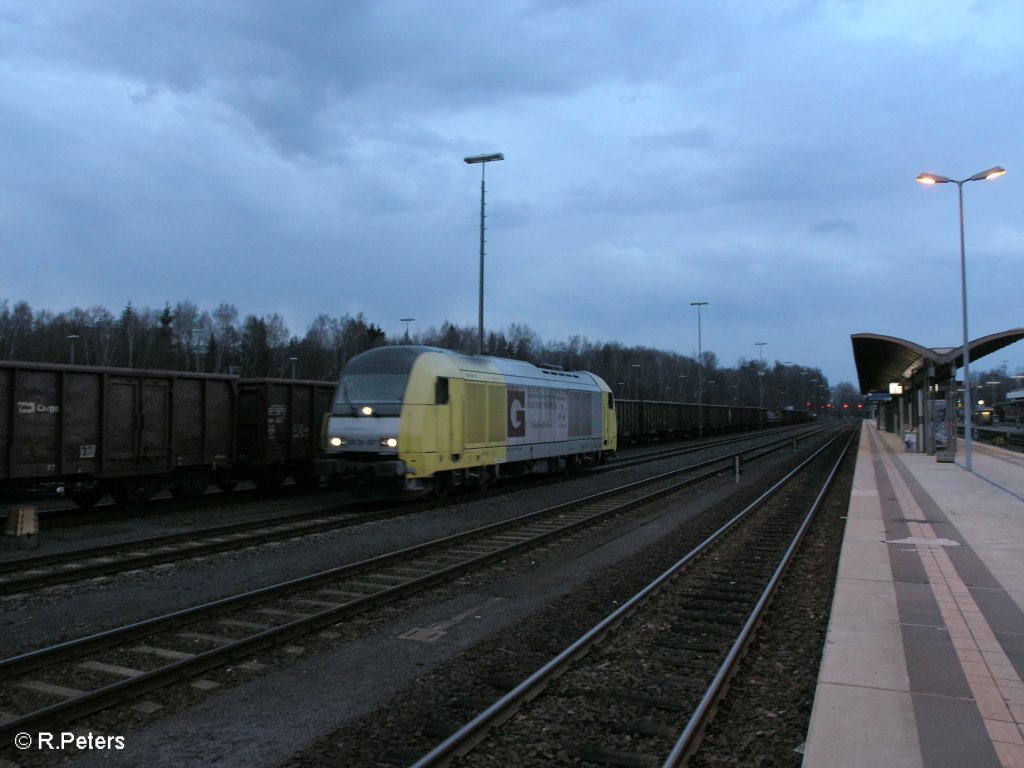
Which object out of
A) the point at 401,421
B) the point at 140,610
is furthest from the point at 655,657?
the point at 401,421

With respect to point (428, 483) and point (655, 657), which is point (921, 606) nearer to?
point (655, 657)

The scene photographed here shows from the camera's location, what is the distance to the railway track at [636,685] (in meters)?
4.30

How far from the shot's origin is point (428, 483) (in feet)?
49.6

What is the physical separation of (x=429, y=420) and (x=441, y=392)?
0.71 metres

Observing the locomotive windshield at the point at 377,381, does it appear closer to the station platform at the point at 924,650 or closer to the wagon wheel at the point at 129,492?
the wagon wheel at the point at 129,492

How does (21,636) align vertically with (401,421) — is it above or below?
below

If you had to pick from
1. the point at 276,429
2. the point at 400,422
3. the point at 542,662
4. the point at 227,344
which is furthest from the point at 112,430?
the point at 227,344

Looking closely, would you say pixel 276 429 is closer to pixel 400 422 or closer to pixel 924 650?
pixel 400 422

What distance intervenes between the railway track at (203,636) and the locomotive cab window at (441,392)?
430 centimetres

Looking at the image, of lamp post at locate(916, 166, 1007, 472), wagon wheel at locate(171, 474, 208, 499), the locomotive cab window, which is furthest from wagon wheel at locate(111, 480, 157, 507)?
lamp post at locate(916, 166, 1007, 472)

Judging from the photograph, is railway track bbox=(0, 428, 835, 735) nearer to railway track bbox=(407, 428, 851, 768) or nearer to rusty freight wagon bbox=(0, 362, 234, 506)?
railway track bbox=(407, 428, 851, 768)

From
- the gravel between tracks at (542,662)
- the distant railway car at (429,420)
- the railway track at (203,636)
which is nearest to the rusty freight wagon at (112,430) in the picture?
the distant railway car at (429,420)

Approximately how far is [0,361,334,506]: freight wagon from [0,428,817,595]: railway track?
3310mm

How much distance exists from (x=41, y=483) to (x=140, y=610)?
7.20 metres
